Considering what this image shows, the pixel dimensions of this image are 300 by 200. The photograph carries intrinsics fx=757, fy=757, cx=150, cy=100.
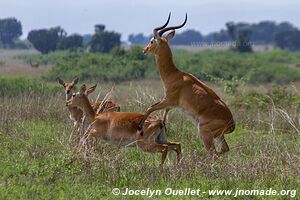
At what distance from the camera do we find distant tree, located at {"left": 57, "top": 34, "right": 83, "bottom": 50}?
35203 mm

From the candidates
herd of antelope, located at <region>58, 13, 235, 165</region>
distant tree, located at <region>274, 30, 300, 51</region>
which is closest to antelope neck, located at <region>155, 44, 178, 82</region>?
herd of antelope, located at <region>58, 13, 235, 165</region>

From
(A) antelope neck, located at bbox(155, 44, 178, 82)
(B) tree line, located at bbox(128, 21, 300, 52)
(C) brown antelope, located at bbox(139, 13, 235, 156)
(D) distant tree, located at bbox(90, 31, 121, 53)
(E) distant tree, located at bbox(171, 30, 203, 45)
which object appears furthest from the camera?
(E) distant tree, located at bbox(171, 30, 203, 45)

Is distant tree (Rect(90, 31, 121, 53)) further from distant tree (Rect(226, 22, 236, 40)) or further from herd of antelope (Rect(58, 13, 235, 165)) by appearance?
herd of antelope (Rect(58, 13, 235, 165))

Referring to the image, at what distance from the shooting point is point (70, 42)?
37500 millimetres

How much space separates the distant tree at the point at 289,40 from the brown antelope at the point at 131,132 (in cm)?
6785

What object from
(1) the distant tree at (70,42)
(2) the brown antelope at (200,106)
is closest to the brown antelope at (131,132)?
(2) the brown antelope at (200,106)

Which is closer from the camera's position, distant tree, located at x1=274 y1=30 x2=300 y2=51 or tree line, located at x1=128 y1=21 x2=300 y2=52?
tree line, located at x1=128 y1=21 x2=300 y2=52

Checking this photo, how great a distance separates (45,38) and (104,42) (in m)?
12.3

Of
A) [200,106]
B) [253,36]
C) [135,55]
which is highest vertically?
[200,106]

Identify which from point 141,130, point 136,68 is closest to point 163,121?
point 141,130

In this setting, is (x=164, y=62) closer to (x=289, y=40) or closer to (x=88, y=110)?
(x=88, y=110)

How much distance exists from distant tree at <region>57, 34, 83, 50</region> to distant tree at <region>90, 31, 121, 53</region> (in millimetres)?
3009

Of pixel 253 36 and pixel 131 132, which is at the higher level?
pixel 131 132

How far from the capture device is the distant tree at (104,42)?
146 feet
